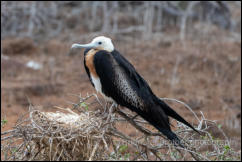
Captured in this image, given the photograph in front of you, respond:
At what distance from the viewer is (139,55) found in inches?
389

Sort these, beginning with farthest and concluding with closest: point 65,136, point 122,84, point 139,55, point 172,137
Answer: point 139,55 < point 122,84 < point 172,137 < point 65,136

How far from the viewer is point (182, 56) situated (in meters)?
9.72

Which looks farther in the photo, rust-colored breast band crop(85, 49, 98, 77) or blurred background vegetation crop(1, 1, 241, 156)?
blurred background vegetation crop(1, 1, 241, 156)

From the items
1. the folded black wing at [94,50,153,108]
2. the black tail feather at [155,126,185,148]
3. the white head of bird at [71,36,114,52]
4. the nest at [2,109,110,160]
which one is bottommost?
the black tail feather at [155,126,185,148]

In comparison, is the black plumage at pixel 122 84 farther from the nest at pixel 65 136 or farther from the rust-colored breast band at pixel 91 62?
the nest at pixel 65 136

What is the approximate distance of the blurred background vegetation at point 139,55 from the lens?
784 centimetres

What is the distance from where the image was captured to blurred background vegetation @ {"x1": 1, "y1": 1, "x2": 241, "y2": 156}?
7844 mm

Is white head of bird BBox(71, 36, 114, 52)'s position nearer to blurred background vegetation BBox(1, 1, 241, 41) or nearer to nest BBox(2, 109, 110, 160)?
nest BBox(2, 109, 110, 160)

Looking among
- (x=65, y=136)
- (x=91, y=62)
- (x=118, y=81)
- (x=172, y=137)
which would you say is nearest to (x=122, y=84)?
(x=118, y=81)

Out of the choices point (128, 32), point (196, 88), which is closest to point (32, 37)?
point (128, 32)

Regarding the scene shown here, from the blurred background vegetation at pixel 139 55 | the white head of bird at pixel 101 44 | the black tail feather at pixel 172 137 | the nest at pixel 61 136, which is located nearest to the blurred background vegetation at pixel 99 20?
the blurred background vegetation at pixel 139 55

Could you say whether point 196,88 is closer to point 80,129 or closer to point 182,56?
point 182,56

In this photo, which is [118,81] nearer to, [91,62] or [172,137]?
[91,62]

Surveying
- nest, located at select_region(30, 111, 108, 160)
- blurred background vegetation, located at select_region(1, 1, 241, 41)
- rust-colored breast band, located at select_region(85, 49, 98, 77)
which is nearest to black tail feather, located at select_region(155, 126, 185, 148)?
nest, located at select_region(30, 111, 108, 160)
